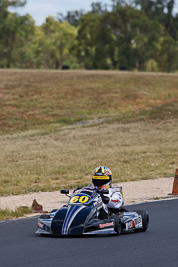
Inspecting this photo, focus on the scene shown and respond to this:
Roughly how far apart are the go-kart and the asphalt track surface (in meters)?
0.16

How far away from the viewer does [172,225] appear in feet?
42.5

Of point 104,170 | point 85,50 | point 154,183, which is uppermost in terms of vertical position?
point 85,50

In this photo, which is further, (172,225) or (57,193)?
(57,193)

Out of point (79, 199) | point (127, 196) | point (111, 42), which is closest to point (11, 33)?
point (111, 42)

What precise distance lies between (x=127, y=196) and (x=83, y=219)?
7.17 metres

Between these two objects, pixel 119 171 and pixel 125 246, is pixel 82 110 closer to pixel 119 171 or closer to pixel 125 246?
pixel 119 171

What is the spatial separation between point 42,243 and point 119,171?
13312mm

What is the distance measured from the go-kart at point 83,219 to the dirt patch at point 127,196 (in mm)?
3874

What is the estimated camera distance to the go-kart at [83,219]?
10812mm

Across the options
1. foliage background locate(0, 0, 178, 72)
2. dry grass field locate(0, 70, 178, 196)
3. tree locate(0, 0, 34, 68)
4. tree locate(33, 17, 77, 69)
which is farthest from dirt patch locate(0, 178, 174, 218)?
tree locate(33, 17, 77, 69)

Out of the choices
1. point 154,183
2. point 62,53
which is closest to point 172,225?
point 154,183

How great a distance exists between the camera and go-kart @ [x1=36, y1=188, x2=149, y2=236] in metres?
10.8

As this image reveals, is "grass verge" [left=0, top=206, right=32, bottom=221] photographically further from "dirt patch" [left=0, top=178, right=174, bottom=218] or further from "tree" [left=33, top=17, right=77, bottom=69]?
"tree" [left=33, top=17, right=77, bottom=69]

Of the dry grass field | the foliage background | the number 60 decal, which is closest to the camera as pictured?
the number 60 decal
